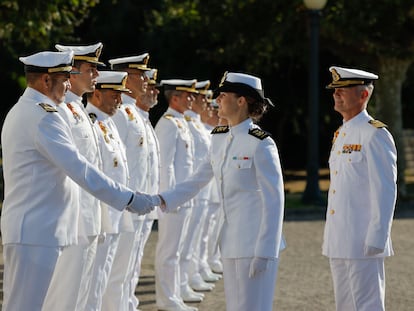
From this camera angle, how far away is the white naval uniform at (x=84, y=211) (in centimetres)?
681

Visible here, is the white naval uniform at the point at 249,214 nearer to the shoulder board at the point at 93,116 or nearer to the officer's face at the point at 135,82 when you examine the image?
the shoulder board at the point at 93,116

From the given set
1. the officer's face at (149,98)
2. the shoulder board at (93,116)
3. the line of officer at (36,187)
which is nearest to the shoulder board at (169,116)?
the officer's face at (149,98)

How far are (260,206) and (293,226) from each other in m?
10.6

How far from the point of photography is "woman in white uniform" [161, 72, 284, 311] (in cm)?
628

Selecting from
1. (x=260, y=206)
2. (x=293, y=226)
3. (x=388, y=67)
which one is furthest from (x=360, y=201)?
(x=388, y=67)

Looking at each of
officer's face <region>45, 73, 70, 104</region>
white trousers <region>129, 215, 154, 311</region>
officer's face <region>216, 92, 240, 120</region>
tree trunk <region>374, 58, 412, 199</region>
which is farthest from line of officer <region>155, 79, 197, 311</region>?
tree trunk <region>374, 58, 412, 199</region>

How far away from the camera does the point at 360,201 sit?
22.5 ft

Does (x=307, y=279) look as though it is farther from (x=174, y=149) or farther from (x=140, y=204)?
(x=140, y=204)

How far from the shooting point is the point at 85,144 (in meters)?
7.07

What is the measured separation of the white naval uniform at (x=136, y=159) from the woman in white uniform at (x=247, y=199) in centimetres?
217

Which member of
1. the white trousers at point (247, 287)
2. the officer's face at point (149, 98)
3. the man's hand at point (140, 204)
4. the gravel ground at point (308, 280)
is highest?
the officer's face at point (149, 98)

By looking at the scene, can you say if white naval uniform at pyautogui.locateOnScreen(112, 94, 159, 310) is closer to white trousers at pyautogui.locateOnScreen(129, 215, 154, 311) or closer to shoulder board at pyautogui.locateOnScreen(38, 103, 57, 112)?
white trousers at pyautogui.locateOnScreen(129, 215, 154, 311)

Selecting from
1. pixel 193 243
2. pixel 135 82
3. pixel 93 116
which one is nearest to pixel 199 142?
pixel 193 243

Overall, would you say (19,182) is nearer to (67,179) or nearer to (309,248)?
(67,179)
